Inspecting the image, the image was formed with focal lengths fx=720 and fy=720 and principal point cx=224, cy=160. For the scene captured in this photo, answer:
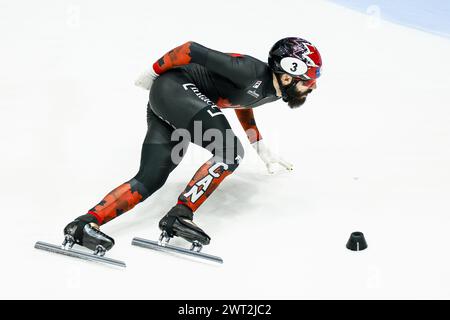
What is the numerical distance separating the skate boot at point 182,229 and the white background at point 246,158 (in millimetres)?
133

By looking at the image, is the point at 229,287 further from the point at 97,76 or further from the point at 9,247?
the point at 97,76

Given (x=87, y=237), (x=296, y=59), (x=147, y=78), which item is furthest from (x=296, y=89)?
(x=87, y=237)

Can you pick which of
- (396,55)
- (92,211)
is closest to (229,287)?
(92,211)

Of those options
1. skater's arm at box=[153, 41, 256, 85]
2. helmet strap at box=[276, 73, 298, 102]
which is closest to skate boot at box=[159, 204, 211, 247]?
skater's arm at box=[153, 41, 256, 85]

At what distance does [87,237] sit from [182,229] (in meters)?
0.57

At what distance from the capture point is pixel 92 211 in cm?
450

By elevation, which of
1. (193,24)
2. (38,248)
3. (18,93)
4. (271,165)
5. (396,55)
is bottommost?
(38,248)

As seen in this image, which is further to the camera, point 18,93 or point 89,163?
point 18,93

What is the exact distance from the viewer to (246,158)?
6.02 m

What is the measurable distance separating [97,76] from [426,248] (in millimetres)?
4174

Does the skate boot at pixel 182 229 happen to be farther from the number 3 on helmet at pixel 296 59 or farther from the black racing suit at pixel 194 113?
the number 3 on helmet at pixel 296 59

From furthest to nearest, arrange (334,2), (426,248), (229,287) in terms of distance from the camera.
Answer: (334,2) < (426,248) < (229,287)

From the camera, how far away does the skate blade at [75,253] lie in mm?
4238

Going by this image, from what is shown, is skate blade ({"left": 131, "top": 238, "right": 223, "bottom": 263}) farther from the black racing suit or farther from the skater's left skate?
the black racing suit
